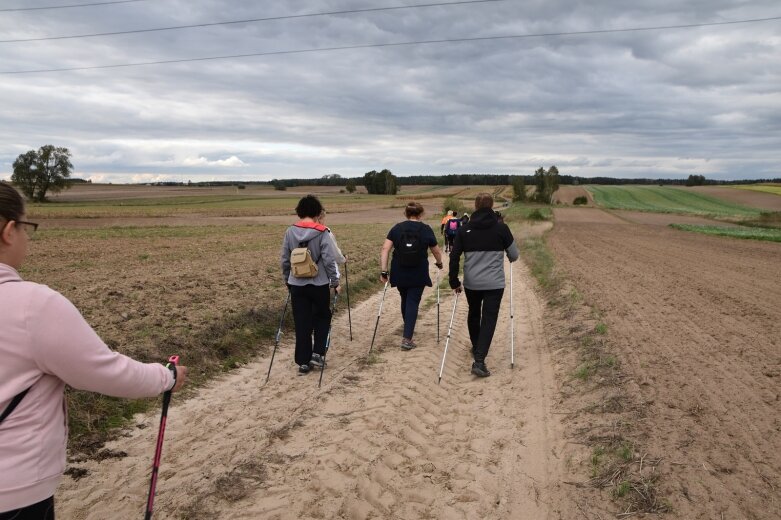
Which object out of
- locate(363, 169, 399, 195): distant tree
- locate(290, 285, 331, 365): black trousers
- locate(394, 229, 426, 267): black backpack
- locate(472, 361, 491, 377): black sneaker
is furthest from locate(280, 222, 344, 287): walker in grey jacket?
locate(363, 169, 399, 195): distant tree

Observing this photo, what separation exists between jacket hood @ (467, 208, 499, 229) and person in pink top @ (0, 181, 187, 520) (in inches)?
232

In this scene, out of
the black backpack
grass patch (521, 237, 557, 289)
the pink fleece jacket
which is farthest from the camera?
grass patch (521, 237, 557, 289)

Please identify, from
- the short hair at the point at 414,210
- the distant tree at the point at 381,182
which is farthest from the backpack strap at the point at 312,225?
the distant tree at the point at 381,182

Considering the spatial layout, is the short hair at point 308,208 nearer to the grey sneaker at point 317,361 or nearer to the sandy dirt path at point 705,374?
the grey sneaker at point 317,361

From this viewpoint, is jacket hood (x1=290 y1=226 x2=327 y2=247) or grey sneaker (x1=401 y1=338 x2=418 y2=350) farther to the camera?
grey sneaker (x1=401 y1=338 x2=418 y2=350)

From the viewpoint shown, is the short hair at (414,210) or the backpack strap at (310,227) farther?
the short hair at (414,210)

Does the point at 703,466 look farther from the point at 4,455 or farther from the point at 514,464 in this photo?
the point at 4,455

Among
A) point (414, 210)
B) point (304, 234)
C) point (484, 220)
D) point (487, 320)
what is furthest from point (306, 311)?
point (484, 220)

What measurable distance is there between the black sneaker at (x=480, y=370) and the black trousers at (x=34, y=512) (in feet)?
19.6

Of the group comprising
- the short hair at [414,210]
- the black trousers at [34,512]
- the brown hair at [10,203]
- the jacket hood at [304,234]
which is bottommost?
the black trousers at [34,512]

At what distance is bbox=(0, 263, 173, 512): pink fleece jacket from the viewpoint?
6.87 ft

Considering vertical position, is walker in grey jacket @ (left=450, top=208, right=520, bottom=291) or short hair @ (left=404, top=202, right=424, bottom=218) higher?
short hair @ (left=404, top=202, right=424, bottom=218)

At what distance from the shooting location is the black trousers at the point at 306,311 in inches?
297

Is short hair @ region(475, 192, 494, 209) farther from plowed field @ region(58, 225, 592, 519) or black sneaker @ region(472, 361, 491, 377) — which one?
plowed field @ region(58, 225, 592, 519)
